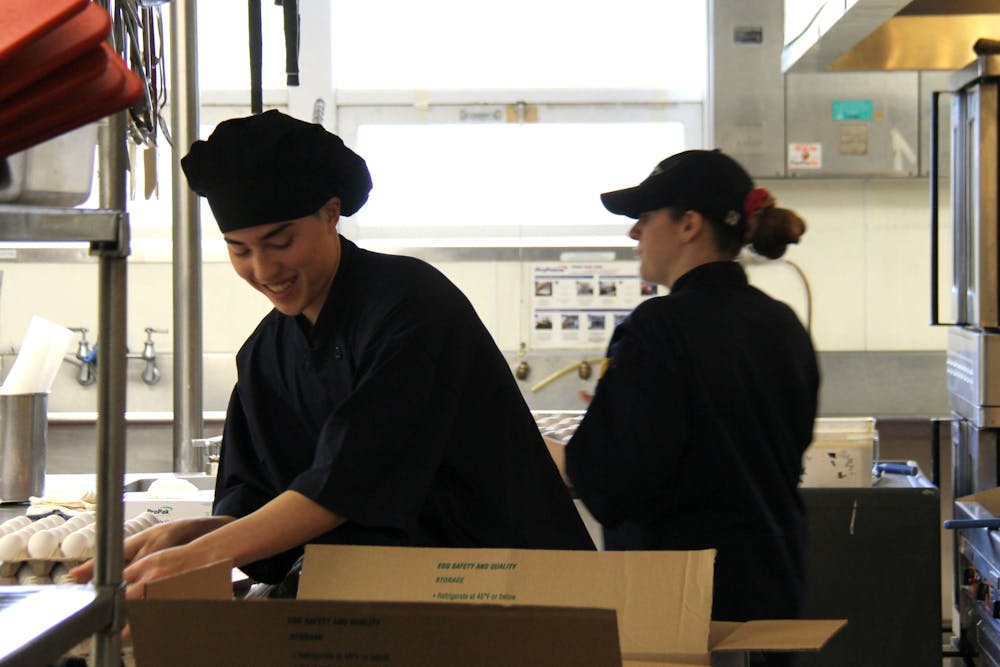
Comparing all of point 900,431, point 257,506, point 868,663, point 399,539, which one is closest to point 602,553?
point 399,539

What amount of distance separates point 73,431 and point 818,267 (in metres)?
2.81

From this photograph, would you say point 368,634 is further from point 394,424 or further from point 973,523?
point 973,523

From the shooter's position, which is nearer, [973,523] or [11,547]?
[11,547]

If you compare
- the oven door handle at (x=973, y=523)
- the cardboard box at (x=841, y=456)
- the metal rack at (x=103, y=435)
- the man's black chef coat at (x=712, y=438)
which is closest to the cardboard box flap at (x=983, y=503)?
the oven door handle at (x=973, y=523)

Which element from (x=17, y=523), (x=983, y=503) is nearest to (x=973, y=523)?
(x=983, y=503)

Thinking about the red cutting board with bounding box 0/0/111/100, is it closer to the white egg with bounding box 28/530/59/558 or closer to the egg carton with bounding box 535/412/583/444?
the white egg with bounding box 28/530/59/558

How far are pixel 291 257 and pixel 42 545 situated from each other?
1.63ft

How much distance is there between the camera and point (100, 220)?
895 mm

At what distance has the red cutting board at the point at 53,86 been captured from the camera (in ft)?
2.44

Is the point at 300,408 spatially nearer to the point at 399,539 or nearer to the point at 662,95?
the point at 399,539

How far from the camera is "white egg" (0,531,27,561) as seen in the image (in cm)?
153

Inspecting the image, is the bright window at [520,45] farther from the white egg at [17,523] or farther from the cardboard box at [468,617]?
the cardboard box at [468,617]

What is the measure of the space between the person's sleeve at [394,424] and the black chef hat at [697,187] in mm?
612

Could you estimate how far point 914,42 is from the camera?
2.71 m
